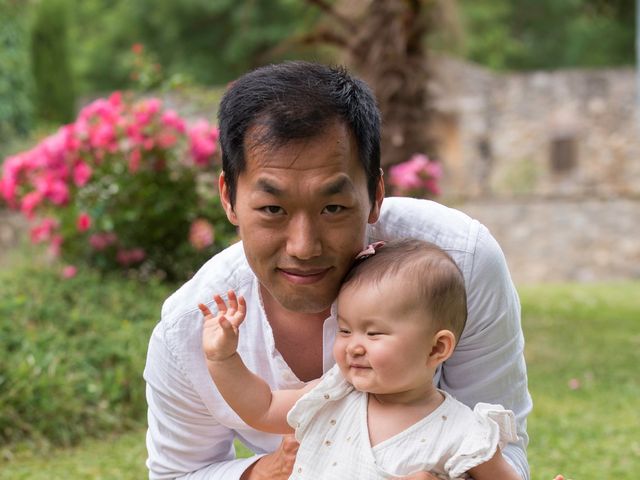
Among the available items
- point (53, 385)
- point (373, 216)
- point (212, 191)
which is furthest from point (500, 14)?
point (373, 216)

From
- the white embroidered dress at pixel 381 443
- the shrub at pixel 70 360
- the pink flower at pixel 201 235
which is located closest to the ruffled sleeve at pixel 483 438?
the white embroidered dress at pixel 381 443

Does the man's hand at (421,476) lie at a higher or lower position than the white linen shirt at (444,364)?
lower

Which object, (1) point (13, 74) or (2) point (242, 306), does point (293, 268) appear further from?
(1) point (13, 74)

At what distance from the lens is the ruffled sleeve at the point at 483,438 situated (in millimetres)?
2137

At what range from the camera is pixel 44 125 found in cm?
1914

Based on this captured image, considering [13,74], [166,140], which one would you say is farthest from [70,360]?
[13,74]

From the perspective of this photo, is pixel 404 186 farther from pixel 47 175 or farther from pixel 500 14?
pixel 500 14

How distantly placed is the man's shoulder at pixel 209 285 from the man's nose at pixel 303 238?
308mm

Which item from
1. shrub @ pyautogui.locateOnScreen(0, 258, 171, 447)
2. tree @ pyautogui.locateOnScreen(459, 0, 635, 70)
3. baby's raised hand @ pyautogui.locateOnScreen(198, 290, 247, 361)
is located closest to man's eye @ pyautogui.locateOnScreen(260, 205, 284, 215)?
baby's raised hand @ pyautogui.locateOnScreen(198, 290, 247, 361)

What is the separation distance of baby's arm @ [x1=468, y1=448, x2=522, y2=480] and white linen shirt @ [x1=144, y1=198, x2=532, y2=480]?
183 millimetres

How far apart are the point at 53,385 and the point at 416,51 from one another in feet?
16.9

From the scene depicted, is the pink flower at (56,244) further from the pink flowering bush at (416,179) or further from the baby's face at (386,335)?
the baby's face at (386,335)

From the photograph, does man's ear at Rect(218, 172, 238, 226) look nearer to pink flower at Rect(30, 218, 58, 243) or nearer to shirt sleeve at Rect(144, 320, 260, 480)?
shirt sleeve at Rect(144, 320, 260, 480)

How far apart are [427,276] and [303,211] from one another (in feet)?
1.01
